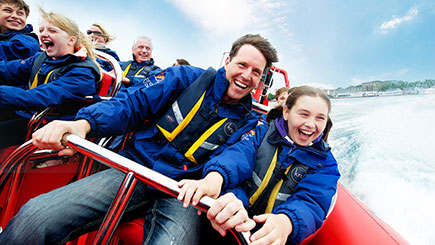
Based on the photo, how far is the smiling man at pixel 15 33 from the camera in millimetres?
1888

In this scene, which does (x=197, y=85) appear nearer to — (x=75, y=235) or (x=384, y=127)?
(x=75, y=235)

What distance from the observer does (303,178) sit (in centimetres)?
105

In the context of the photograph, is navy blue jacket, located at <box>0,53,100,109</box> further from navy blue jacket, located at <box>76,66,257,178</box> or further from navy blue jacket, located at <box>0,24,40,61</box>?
navy blue jacket, located at <box>76,66,257,178</box>

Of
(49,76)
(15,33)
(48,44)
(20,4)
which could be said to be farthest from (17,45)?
(49,76)

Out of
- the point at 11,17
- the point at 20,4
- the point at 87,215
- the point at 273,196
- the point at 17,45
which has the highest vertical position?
the point at 20,4

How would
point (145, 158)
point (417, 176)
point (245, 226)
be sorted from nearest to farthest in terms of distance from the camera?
point (245, 226) → point (145, 158) → point (417, 176)

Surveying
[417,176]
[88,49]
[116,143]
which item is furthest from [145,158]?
[417,176]

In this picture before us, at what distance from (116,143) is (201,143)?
55 cm

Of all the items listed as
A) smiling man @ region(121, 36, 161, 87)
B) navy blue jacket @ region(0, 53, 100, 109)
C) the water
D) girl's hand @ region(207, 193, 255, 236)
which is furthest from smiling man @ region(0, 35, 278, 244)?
smiling man @ region(121, 36, 161, 87)

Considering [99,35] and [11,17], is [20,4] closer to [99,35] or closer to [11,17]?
[11,17]

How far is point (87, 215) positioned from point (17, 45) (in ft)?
6.65

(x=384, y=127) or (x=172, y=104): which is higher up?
(x=384, y=127)

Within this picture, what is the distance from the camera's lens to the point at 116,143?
4.14 ft

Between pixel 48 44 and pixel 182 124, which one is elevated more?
pixel 48 44
